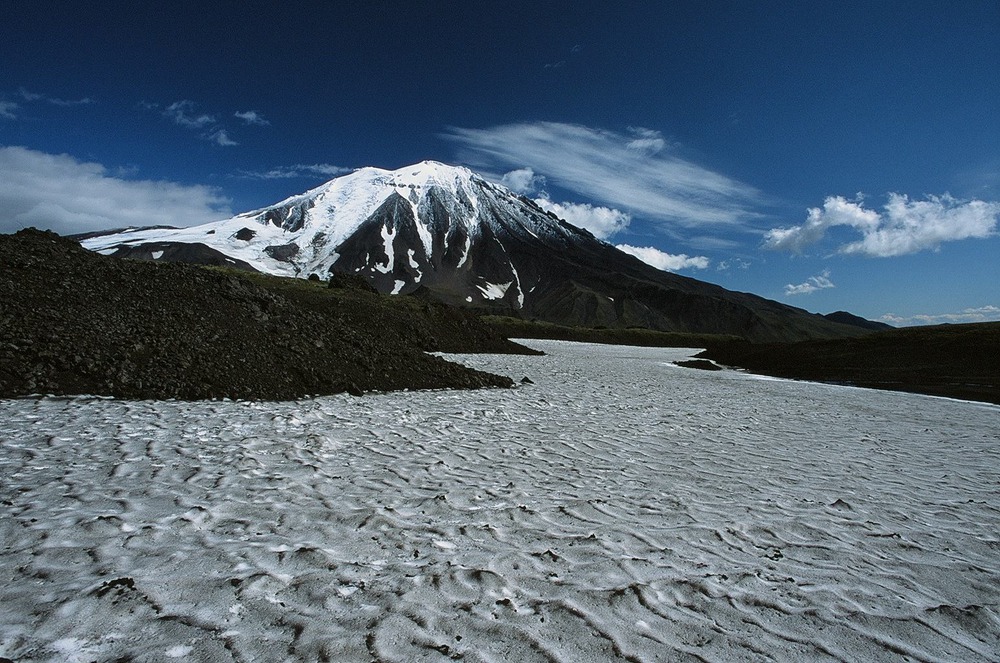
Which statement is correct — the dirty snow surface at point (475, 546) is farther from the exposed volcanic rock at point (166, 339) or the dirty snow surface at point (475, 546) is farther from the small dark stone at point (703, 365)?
the small dark stone at point (703, 365)

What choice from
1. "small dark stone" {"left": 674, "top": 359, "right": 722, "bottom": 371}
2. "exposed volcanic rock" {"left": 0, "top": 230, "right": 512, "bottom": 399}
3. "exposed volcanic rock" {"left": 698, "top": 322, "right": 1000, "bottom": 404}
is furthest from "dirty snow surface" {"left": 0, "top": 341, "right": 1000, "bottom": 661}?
"small dark stone" {"left": 674, "top": 359, "right": 722, "bottom": 371}

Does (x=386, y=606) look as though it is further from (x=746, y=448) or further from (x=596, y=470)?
(x=746, y=448)

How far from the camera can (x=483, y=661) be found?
328 centimetres

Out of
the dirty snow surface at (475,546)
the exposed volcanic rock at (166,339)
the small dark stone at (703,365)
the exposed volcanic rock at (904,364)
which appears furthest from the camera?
the small dark stone at (703,365)

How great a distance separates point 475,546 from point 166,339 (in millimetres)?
14288

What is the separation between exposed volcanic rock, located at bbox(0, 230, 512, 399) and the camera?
1325 cm

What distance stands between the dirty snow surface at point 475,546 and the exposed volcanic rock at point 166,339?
287 cm

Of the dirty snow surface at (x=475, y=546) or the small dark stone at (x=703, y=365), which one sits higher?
the small dark stone at (x=703, y=365)

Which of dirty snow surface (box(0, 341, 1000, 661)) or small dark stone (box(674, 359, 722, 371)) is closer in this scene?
dirty snow surface (box(0, 341, 1000, 661))

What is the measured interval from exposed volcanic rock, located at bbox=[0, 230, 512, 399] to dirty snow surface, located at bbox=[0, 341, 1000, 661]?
2.87 metres

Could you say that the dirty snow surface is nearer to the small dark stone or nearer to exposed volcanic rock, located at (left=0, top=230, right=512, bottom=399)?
exposed volcanic rock, located at (left=0, top=230, right=512, bottom=399)

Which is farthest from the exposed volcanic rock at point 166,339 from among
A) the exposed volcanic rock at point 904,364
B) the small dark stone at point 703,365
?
the small dark stone at point 703,365

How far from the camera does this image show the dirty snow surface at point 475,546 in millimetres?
3545

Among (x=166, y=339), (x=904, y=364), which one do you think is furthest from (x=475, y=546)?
(x=904, y=364)
